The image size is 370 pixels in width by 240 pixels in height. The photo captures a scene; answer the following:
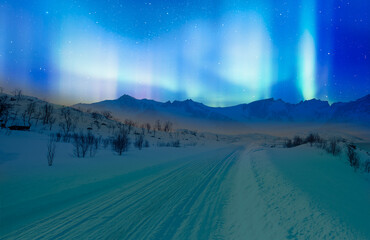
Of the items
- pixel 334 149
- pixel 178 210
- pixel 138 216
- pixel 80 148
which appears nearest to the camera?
pixel 138 216

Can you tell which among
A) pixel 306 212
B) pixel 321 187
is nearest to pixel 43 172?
pixel 306 212

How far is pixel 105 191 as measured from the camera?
4.94 m

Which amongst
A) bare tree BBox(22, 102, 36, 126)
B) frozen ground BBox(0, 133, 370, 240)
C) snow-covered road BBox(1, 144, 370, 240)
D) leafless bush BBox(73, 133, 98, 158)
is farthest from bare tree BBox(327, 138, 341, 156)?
bare tree BBox(22, 102, 36, 126)

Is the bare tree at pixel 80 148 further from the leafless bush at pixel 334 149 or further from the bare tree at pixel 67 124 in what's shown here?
the leafless bush at pixel 334 149

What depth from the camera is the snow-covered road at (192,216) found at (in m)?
2.69

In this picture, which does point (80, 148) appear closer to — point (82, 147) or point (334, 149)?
point (82, 147)

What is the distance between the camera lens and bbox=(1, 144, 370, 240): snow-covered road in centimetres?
269

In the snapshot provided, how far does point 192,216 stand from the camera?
11.1 feet

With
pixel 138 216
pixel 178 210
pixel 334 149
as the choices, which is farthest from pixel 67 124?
pixel 334 149

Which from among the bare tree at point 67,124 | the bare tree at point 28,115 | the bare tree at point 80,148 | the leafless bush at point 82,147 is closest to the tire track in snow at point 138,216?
the bare tree at point 80,148

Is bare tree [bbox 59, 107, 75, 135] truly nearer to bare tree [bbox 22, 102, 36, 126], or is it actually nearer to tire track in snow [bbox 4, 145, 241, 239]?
bare tree [bbox 22, 102, 36, 126]

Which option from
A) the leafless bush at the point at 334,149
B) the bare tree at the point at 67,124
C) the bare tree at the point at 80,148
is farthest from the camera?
the bare tree at the point at 67,124

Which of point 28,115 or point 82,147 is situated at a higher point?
point 28,115

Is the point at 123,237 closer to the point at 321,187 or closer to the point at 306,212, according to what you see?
the point at 306,212
